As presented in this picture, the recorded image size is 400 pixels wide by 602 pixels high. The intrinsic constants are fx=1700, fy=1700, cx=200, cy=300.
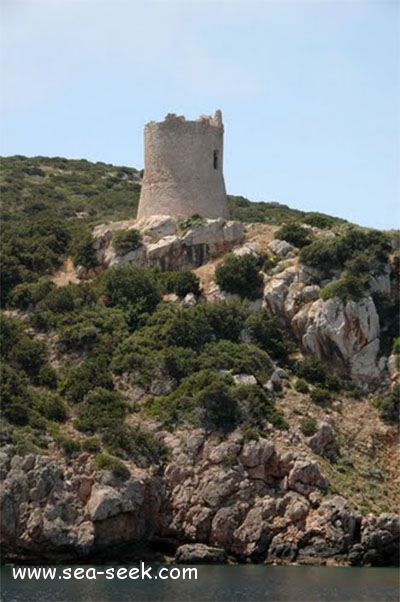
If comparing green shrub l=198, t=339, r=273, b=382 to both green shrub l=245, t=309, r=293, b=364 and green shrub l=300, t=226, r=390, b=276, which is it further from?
green shrub l=300, t=226, r=390, b=276

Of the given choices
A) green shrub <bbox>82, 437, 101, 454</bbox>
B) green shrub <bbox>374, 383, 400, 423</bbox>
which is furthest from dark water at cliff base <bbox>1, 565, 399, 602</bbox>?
green shrub <bbox>374, 383, 400, 423</bbox>

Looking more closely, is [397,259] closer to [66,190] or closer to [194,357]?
[194,357]

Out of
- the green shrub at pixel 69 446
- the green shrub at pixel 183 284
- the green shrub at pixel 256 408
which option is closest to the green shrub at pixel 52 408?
the green shrub at pixel 69 446

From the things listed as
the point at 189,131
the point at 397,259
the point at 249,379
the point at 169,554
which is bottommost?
the point at 169,554

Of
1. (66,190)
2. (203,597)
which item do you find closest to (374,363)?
(203,597)

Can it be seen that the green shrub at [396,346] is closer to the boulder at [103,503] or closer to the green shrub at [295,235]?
the green shrub at [295,235]

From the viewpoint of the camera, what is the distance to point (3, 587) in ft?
166

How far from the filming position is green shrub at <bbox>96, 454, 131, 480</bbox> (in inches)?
2263

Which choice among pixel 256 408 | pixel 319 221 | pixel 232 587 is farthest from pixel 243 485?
pixel 319 221

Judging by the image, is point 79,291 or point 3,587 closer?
point 3,587

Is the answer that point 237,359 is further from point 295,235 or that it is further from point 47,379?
point 295,235

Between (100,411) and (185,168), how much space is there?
A: 14.8 metres

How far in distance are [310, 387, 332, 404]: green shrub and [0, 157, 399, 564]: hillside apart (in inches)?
2.9

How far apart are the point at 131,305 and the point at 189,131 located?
341 inches
